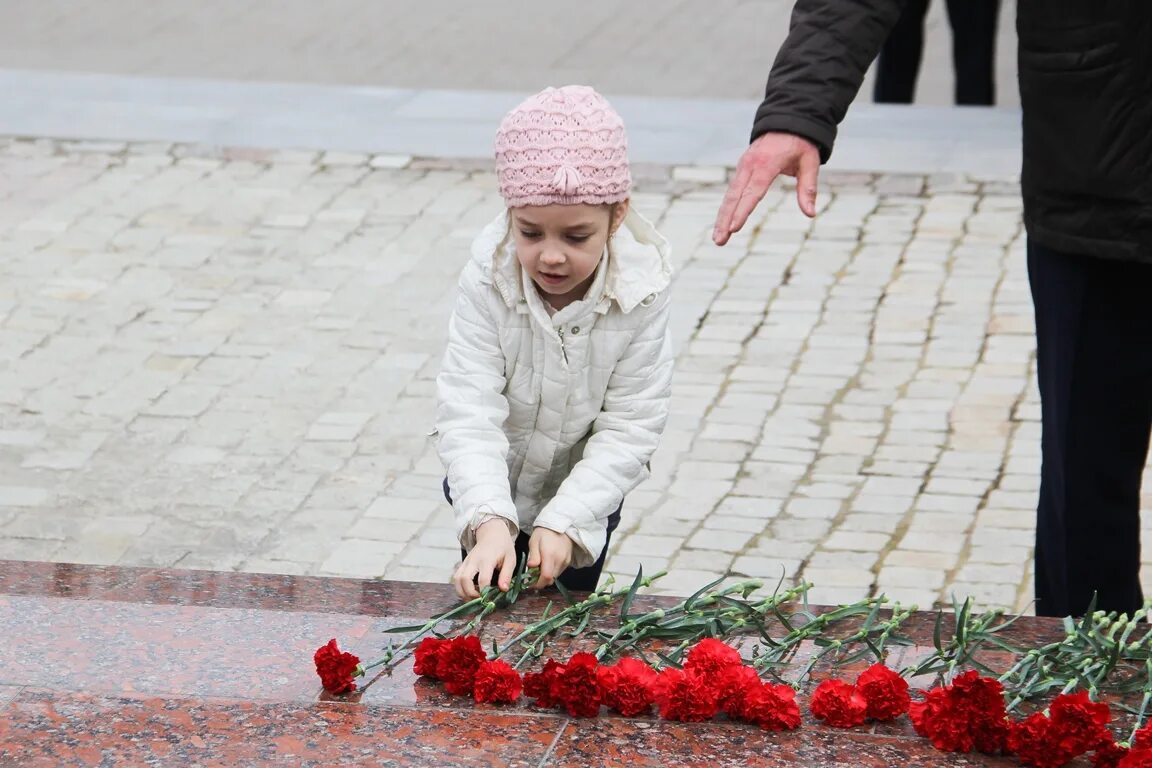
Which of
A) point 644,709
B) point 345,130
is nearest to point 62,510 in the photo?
point 644,709

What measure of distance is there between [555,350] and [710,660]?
71 centimetres

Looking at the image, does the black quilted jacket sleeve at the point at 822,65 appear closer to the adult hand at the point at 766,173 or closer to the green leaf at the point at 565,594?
the adult hand at the point at 766,173

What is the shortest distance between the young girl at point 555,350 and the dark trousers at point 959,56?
676 cm

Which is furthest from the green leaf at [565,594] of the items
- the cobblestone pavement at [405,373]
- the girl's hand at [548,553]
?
the cobblestone pavement at [405,373]

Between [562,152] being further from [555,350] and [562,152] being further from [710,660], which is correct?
[710,660]

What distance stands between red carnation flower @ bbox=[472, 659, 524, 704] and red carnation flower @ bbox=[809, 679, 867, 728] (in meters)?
0.47

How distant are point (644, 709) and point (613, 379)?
718 mm

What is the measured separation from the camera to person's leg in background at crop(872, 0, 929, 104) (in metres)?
9.80

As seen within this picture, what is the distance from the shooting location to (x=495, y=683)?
2.85 m

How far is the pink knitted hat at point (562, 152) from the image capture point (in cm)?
306

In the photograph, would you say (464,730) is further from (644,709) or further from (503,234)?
(503,234)

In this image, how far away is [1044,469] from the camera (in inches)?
142

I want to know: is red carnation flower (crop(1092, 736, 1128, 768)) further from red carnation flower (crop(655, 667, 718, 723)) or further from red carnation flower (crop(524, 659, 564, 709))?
red carnation flower (crop(524, 659, 564, 709))

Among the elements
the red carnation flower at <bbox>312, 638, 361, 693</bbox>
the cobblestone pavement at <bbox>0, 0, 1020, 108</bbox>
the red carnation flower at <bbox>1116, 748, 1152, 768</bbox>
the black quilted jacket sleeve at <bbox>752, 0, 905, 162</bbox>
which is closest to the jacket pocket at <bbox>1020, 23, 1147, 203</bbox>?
the black quilted jacket sleeve at <bbox>752, 0, 905, 162</bbox>
